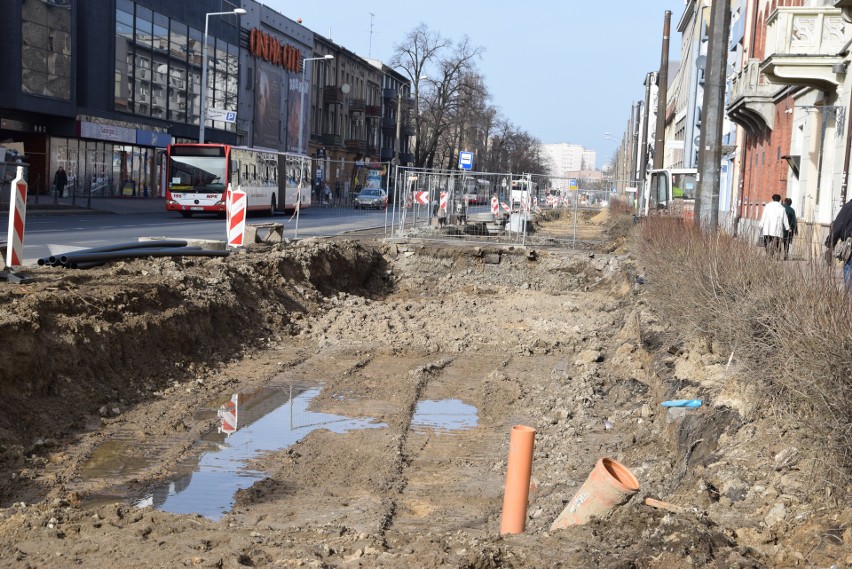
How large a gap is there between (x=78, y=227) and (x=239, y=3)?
3873 centimetres

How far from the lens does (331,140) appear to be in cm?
8650

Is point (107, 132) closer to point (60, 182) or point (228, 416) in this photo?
point (60, 182)

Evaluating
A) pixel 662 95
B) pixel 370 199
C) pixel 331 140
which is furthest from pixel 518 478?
pixel 331 140

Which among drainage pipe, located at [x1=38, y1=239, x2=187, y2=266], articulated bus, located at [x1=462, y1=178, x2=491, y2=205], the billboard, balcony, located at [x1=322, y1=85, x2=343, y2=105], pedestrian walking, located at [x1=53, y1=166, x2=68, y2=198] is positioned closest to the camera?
drainage pipe, located at [x1=38, y1=239, x2=187, y2=266]

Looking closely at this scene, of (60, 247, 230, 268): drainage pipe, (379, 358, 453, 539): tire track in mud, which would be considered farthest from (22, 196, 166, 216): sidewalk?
(379, 358, 453, 539): tire track in mud

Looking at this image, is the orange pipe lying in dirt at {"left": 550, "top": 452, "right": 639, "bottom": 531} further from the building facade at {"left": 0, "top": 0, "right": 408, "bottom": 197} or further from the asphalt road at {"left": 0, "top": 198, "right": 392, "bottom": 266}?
the building facade at {"left": 0, "top": 0, "right": 408, "bottom": 197}

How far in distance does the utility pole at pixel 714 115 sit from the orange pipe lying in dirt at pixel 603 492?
44.6 ft

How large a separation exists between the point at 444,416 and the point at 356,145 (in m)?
85.0

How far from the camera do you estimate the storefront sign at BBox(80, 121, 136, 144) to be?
45594 mm

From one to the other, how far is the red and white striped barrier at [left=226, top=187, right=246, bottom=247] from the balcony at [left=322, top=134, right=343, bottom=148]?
67.1 meters

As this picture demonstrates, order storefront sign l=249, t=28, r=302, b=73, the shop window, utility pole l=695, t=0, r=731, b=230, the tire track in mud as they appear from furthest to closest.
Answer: storefront sign l=249, t=28, r=302, b=73, the shop window, utility pole l=695, t=0, r=731, b=230, the tire track in mud

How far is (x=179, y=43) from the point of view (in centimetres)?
5534

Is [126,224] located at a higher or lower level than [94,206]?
lower

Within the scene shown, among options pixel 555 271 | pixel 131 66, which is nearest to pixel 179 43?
pixel 131 66
